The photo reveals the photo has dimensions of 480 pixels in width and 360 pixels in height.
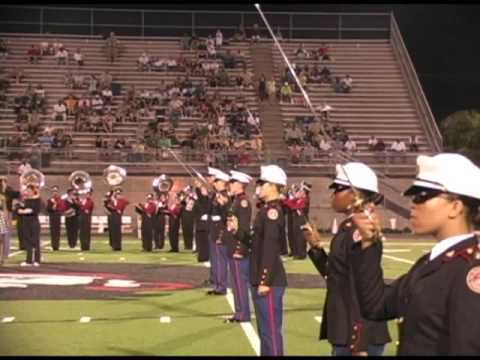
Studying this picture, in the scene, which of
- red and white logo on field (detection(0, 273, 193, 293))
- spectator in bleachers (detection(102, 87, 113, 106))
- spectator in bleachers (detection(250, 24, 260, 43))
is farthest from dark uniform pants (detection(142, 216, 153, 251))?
spectator in bleachers (detection(250, 24, 260, 43))

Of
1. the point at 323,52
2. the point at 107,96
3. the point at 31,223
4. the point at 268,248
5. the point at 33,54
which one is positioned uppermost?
the point at 323,52

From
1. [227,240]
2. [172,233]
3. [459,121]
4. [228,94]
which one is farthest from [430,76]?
[227,240]

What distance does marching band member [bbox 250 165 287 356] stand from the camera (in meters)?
7.16

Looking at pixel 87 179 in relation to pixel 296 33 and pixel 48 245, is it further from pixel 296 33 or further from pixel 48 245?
pixel 296 33

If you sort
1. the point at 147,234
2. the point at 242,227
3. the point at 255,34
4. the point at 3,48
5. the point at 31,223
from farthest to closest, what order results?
the point at 255,34, the point at 3,48, the point at 147,234, the point at 31,223, the point at 242,227

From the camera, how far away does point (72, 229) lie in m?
23.2

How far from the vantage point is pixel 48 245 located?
79.6 ft

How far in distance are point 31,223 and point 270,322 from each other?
10.6 m

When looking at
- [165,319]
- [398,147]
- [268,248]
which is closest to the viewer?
[268,248]

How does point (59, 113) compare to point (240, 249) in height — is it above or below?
above

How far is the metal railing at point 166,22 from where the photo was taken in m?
38.1

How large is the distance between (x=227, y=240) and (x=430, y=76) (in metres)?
32.3

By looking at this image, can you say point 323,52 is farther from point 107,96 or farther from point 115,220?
point 115,220

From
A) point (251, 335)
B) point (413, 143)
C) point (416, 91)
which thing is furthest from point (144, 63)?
point (251, 335)
